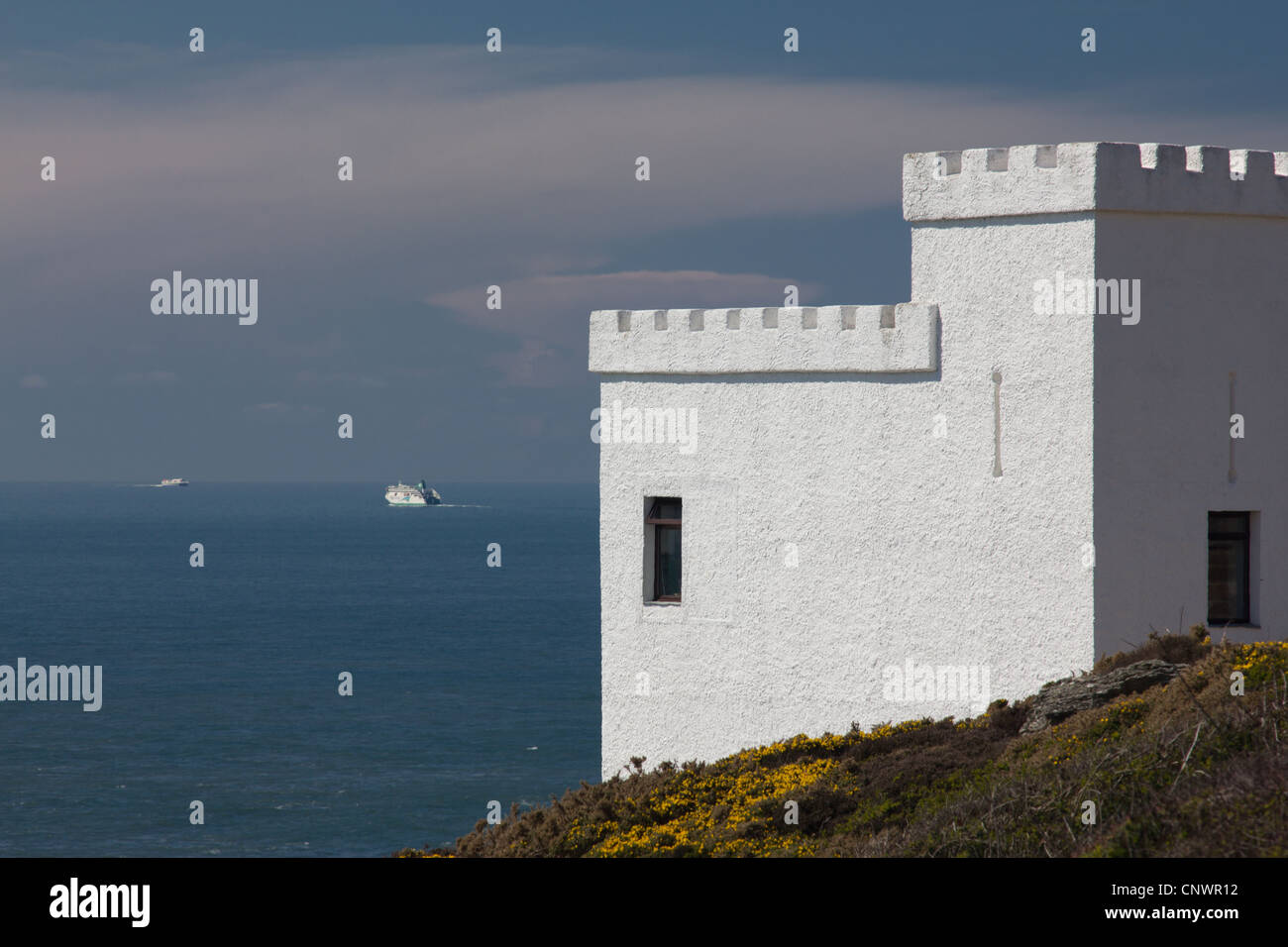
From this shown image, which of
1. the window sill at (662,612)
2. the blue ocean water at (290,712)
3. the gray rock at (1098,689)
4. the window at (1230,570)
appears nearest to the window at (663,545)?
the window sill at (662,612)

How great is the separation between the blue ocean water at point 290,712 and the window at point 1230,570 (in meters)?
46.5

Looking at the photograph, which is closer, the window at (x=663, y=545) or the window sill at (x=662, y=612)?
the window sill at (x=662, y=612)

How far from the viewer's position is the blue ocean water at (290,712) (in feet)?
205

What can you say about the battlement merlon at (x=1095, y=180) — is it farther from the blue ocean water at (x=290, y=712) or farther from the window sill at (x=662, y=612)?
the blue ocean water at (x=290, y=712)

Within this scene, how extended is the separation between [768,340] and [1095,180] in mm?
4483

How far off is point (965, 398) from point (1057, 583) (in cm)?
240

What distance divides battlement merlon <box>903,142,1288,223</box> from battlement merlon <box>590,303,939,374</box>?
1.37 metres

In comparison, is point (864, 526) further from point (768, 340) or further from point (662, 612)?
point (662, 612)

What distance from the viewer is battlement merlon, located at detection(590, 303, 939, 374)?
55.7ft

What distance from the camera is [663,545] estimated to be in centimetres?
1920

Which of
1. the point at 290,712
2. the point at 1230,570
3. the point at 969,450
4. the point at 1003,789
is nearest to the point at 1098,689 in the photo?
the point at 1003,789

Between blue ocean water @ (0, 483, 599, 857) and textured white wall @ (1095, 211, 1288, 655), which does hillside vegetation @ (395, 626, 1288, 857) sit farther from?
blue ocean water @ (0, 483, 599, 857)

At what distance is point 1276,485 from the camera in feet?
54.4

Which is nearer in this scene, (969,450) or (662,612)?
(969,450)
